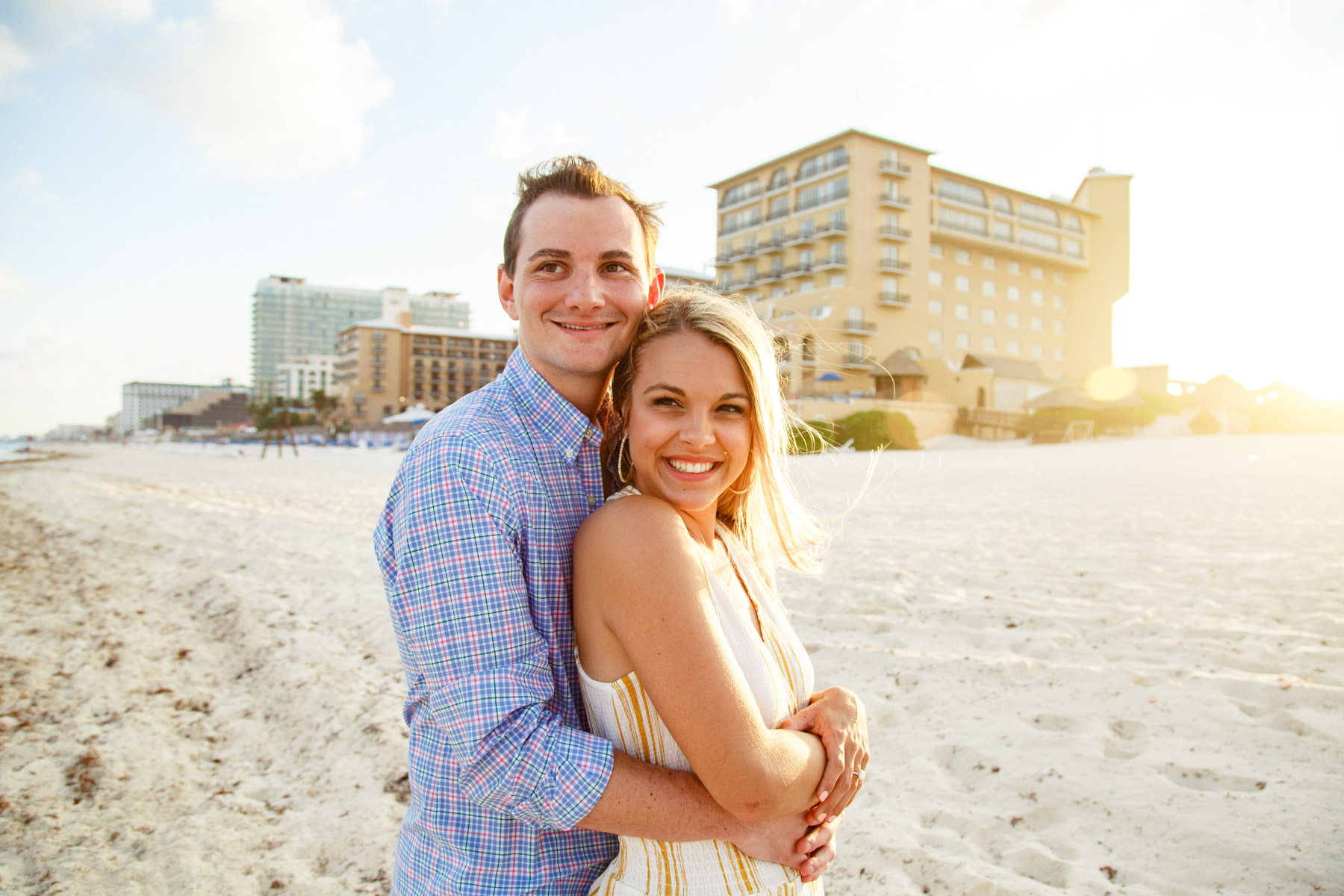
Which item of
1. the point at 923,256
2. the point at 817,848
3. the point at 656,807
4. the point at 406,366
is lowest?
the point at 817,848

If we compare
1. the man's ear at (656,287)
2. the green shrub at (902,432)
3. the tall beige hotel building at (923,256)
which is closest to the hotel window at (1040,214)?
the tall beige hotel building at (923,256)

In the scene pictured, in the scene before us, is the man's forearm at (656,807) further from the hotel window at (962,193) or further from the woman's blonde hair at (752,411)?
the hotel window at (962,193)

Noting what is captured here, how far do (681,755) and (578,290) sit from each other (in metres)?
1.07

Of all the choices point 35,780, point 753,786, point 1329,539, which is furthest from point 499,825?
point 1329,539

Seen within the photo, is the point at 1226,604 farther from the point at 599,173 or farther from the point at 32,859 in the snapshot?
the point at 32,859

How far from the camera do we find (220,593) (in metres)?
6.36

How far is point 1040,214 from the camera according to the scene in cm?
5162

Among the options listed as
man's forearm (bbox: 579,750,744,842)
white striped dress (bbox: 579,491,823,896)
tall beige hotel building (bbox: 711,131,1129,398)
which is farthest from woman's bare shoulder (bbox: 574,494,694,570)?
tall beige hotel building (bbox: 711,131,1129,398)

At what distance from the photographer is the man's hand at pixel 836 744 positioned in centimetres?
145

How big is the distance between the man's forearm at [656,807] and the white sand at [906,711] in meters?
1.47

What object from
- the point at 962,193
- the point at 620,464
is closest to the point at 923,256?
the point at 962,193

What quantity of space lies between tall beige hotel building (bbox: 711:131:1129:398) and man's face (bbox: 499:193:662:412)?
36.6 metres

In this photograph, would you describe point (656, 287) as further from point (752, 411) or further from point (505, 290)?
point (752, 411)

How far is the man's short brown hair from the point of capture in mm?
1804
